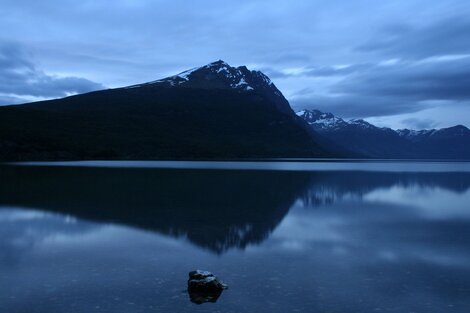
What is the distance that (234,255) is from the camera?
2338cm

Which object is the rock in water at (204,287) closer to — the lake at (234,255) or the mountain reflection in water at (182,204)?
the lake at (234,255)

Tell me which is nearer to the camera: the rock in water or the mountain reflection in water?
the rock in water

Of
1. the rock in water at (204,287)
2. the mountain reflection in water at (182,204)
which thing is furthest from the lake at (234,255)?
the rock in water at (204,287)

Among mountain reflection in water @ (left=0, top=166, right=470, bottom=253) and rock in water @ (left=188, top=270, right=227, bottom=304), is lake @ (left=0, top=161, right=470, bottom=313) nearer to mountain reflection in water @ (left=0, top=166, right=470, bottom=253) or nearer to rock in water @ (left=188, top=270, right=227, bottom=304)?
mountain reflection in water @ (left=0, top=166, right=470, bottom=253)

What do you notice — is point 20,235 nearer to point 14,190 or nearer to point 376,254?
point 376,254

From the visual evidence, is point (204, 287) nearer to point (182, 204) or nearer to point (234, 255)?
point (234, 255)

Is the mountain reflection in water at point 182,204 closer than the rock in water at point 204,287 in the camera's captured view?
No

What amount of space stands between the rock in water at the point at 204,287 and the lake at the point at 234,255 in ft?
1.32

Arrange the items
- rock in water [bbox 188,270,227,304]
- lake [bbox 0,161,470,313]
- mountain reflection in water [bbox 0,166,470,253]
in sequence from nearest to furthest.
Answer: lake [bbox 0,161,470,313], rock in water [bbox 188,270,227,304], mountain reflection in water [bbox 0,166,470,253]

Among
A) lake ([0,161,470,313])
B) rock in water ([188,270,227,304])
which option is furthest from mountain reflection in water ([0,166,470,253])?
rock in water ([188,270,227,304])

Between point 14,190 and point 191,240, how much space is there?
36409 millimetres

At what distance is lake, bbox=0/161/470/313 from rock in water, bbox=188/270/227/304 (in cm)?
40

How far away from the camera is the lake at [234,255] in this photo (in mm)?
16281

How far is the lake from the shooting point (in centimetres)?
1628
